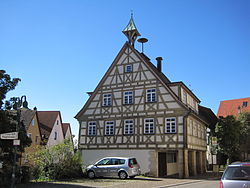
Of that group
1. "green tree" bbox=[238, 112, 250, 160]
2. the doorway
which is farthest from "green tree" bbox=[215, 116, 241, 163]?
the doorway

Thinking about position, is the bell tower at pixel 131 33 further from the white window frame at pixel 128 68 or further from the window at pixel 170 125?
the window at pixel 170 125

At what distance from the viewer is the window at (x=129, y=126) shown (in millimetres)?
27131

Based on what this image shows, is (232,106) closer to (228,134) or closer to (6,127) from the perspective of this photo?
(228,134)

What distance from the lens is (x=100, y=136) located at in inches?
1121

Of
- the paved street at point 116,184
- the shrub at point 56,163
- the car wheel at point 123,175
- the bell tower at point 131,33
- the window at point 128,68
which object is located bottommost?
the paved street at point 116,184

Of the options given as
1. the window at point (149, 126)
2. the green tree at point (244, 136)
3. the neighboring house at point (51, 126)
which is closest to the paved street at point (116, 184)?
the window at point (149, 126)

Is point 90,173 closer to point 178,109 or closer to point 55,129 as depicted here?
point 178,109

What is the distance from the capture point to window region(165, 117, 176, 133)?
25.1 metres

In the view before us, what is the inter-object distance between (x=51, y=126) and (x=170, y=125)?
85.1ft

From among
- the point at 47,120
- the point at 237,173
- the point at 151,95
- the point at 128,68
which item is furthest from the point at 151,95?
the point at 47,120

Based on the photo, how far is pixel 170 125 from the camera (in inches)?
997

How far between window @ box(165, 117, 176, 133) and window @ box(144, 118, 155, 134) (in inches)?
52.5

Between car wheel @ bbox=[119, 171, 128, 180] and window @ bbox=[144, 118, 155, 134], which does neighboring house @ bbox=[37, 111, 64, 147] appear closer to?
window @ bbox=[144, 118, 155, 134]

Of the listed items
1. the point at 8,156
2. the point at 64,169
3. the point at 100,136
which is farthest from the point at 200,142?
the point at 8,156
